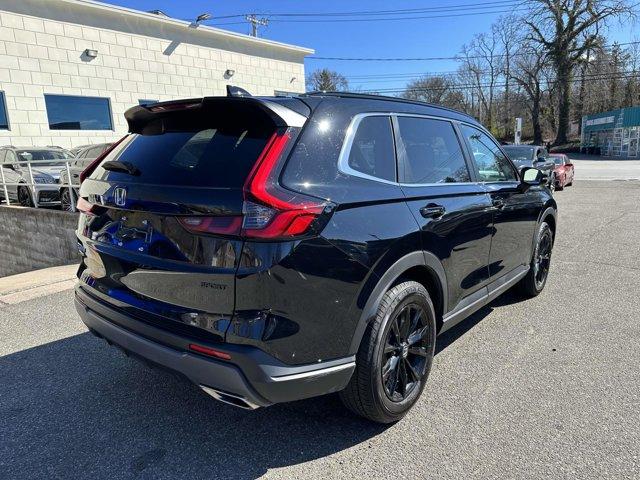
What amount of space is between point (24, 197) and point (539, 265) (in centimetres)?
1167

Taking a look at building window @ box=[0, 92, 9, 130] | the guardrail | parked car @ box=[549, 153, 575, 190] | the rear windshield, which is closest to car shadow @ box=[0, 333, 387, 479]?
the rear windshield

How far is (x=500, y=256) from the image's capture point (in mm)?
3924

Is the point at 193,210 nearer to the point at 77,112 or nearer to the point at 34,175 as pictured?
the point at 34,175

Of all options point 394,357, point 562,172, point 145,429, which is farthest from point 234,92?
point 562,172

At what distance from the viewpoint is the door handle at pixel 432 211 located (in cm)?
284

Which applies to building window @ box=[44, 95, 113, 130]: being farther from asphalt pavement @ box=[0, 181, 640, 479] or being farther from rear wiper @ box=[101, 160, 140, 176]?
rear wiper @ box=[101, 160, 140, 176]

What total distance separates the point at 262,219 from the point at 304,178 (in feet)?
1.03

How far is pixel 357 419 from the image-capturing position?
112 inches

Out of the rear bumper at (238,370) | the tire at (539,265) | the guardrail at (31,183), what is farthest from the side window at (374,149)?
the guardrail at (31,183)

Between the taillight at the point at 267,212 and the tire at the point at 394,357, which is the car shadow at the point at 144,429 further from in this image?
the taillight at the point at 267,212

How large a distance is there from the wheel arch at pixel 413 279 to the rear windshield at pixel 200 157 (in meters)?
0.93

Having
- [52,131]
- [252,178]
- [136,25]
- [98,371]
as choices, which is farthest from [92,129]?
[252,178]

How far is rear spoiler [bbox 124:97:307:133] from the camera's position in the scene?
2.29 meters

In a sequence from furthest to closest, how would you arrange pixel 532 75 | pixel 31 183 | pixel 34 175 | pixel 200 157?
pixel 532 75, pixel 34 175, pixel 31 183, pixel 200 157
